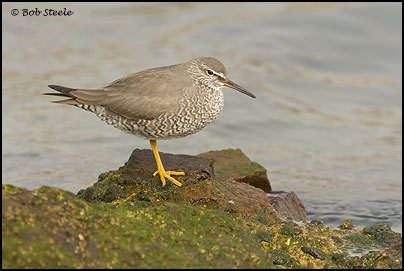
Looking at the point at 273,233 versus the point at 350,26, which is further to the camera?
the point at 350,26

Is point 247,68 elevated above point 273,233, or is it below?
above

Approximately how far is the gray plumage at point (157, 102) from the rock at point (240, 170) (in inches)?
46.9

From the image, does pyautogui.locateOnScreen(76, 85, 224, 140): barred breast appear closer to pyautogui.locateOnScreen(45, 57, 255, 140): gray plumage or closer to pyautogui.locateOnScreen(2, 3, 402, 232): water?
pyautogui.locateOnScreen(45, 57, 255, 140): gray plumage

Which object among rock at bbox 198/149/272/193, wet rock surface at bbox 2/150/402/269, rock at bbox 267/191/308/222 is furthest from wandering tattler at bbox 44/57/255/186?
rock at bbox 267/191/308/222

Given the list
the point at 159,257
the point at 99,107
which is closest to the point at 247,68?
the point at 99,107

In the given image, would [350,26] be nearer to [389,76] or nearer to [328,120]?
[389,76]

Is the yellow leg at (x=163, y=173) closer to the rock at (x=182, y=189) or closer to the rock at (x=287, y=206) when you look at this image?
the rock at (x=182, y=189)

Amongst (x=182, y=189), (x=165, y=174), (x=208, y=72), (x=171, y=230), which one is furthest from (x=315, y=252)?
(x=208, y=72)

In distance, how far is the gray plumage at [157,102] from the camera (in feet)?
27.5

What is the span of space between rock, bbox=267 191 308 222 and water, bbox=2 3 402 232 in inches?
69.7

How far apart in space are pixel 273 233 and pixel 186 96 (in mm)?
2511

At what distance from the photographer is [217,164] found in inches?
387

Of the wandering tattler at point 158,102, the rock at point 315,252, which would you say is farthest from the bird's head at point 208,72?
the rock at point 315,252

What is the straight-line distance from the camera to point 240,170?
959cm
